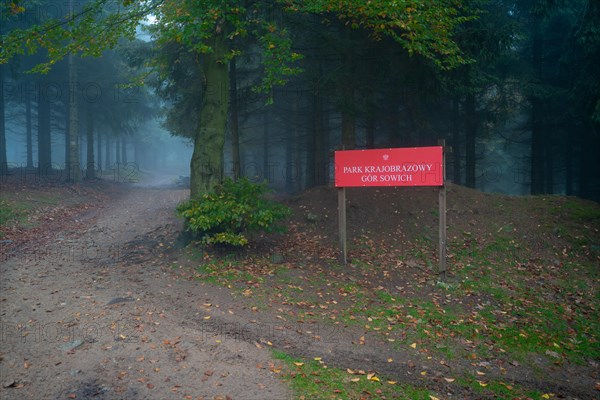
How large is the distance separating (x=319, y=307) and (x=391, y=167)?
3820mm

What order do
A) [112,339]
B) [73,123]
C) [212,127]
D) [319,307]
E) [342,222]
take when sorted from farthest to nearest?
[73,123], [212,127], [342,222], [319,307], [112,339]

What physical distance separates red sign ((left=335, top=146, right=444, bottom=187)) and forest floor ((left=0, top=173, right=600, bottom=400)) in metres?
2.27

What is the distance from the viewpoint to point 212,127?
11898 mm

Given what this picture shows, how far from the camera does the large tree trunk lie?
38.7 feet

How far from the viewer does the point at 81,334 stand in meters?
6.94

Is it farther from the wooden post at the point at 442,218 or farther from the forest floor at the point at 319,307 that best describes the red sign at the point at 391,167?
the forest floor at the point at 319,307

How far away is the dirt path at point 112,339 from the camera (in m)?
5.56

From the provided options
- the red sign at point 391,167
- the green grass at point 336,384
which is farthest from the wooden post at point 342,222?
the green grass at point 336,384

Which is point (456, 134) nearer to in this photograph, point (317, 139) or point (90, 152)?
point (317, 139)

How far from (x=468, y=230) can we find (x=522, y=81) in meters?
10.7

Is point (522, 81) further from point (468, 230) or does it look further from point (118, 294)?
point (118, 294)

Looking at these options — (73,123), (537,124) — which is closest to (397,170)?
(537,124)

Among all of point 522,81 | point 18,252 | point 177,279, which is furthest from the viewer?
point 522,81

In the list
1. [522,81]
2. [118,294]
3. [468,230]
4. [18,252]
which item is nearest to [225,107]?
[118,294]
